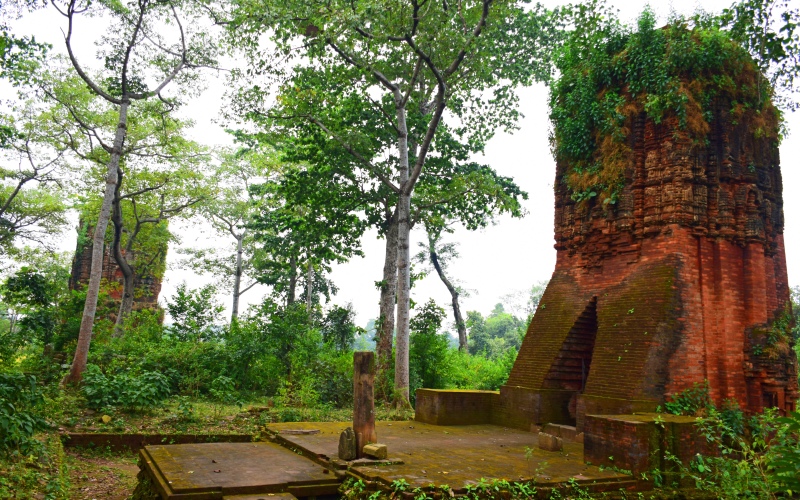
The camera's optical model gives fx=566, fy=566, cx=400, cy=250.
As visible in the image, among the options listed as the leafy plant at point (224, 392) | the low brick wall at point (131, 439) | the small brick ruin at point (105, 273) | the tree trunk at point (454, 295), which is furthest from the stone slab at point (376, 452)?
the small brick ruin at point (105, 273)

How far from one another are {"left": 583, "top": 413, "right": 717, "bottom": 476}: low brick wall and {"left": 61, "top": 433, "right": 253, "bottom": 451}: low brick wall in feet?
18.8

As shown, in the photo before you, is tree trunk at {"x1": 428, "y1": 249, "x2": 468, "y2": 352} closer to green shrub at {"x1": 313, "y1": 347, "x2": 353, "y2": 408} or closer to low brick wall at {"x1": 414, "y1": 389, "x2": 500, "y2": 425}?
green shrub at {"x1": 313, "y1": 347, "x2": 353, "y2": 408}

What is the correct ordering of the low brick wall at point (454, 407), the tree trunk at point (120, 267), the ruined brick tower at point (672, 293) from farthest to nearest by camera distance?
the tree trunk at point (120, 267) → the low brick wall at point (454, 407) → the ruined brick tower at point (672, 293)

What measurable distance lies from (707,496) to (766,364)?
356 cm

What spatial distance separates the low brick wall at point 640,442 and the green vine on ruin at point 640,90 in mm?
4157

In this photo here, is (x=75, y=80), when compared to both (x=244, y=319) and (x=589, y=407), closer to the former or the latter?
(x=244, y=319)

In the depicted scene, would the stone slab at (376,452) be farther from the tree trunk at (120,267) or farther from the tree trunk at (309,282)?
the tree trunk at (309,282)

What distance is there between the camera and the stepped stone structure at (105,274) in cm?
2562

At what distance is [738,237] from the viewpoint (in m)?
8.98

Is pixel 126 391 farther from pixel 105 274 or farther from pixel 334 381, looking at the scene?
pixel 105 274

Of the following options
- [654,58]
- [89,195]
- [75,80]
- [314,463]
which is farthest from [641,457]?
[89,195]

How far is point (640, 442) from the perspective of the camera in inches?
245

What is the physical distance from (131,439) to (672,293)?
359 inches

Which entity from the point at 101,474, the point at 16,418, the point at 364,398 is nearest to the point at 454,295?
the point at 101,474
